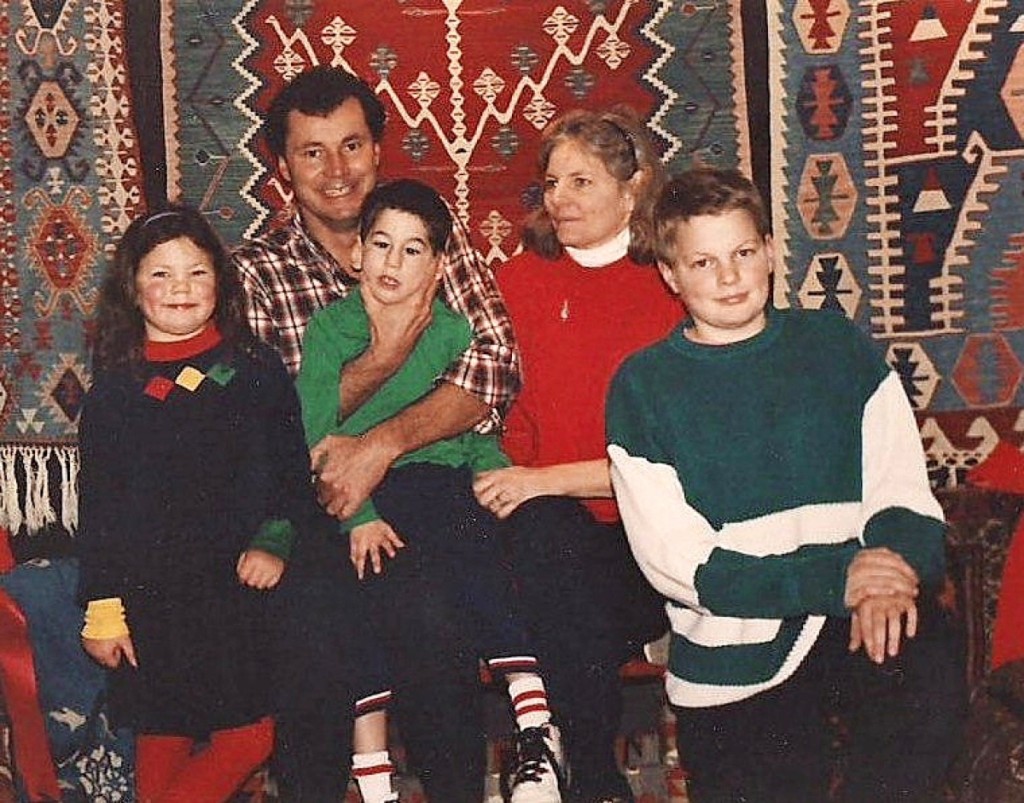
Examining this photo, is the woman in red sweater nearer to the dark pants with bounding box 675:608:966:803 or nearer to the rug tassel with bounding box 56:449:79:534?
the dark pants with bounding box 675:608:966:803

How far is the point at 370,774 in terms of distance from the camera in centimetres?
160

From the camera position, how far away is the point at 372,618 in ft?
5.26

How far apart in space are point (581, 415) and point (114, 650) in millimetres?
661

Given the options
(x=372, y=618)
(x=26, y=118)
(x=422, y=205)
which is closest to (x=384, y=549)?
(x=372, y=618)

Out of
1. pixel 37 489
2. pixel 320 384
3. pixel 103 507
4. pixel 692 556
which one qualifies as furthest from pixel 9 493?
pixel 692 556

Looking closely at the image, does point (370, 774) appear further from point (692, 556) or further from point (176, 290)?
point (176, 290)

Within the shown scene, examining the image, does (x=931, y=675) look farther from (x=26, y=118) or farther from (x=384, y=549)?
(x=26, y=118)

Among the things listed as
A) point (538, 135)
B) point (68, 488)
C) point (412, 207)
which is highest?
point (538, 135)

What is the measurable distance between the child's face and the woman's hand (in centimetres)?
25

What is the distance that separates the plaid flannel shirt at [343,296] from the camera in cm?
170

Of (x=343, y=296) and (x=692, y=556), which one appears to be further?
(x=343, y=296)

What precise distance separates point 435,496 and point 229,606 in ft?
0.96

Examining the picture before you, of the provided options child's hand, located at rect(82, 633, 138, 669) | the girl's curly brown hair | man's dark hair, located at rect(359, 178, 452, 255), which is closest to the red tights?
child's hand, located at rect(82, 633, 138, 669)

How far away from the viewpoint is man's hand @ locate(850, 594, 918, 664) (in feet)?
4.74
